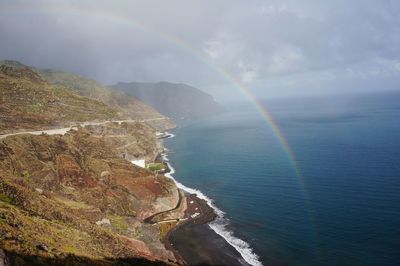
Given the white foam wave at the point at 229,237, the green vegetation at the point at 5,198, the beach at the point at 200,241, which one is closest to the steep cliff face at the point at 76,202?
the green vegetation at the point at 5,198

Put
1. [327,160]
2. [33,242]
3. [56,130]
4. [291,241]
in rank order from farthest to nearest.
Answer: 1. [327,160]
2. [56,130]
3. [291,241]
4. [33,242]

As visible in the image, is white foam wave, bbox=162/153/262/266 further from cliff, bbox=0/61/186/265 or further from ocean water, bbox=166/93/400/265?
cliff, bbox=0/61/186/265

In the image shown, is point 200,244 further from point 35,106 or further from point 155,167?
point 35,106

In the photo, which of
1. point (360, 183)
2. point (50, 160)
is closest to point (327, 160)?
point (360, 183)

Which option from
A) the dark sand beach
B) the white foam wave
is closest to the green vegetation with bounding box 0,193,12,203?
the dark sand beach

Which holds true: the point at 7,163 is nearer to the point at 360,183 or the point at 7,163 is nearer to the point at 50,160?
the point at 50,160

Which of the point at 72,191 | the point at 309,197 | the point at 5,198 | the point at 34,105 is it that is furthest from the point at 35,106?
the point at 309,197
